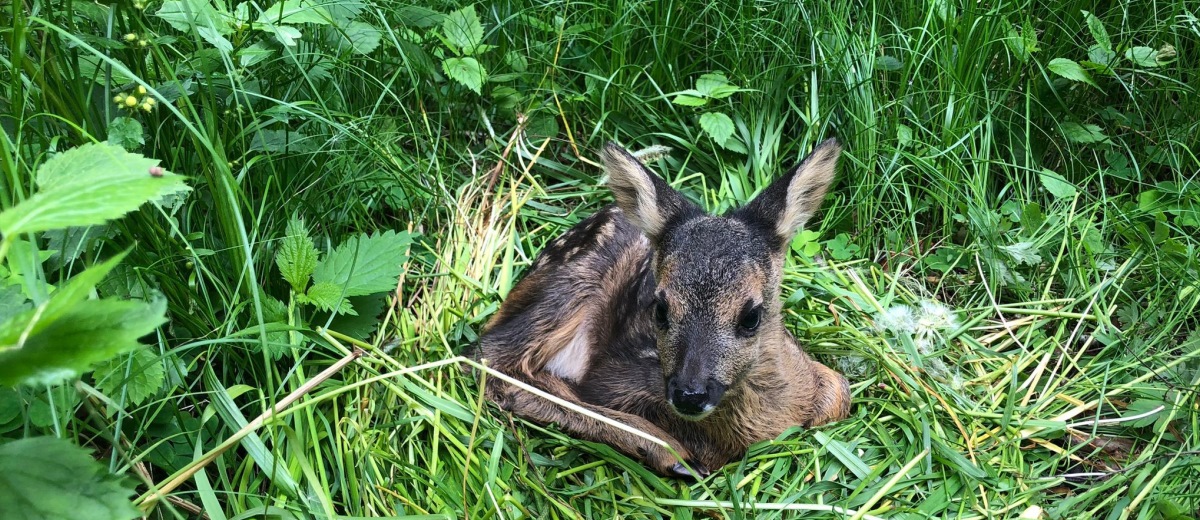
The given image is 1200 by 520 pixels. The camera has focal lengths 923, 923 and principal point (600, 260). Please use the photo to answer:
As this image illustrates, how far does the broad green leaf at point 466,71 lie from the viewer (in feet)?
14.0

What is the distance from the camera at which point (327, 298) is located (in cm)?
328

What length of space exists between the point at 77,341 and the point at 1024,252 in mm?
3768

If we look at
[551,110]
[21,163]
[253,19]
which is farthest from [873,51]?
[21,163]

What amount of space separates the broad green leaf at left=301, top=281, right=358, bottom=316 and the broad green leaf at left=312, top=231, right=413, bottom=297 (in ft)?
0.13

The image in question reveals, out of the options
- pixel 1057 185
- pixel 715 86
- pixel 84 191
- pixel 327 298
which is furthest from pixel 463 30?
pixel 84 191

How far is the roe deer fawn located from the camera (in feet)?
10.1

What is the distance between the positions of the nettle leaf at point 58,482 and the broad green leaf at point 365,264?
1456 mm

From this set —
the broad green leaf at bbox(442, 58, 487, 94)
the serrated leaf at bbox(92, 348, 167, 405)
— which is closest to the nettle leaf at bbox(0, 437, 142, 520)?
the serrated leaf at bbox(92, 348, 167, 405)

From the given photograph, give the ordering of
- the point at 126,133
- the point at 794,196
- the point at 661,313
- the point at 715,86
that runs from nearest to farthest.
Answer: the point at 126,133 → the point at 661,313 → the point at 794,196 → the point at 715,86

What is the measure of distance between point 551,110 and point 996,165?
88.8 inches

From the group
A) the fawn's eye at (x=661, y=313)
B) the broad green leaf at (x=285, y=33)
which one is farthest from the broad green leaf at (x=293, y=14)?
the fawn's eye at (x=661, y=313)

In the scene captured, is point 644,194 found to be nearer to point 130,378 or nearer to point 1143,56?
point 130,378

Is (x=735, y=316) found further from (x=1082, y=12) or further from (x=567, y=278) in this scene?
(x=1082, y=12)

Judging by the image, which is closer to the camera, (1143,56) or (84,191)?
(84,191)
